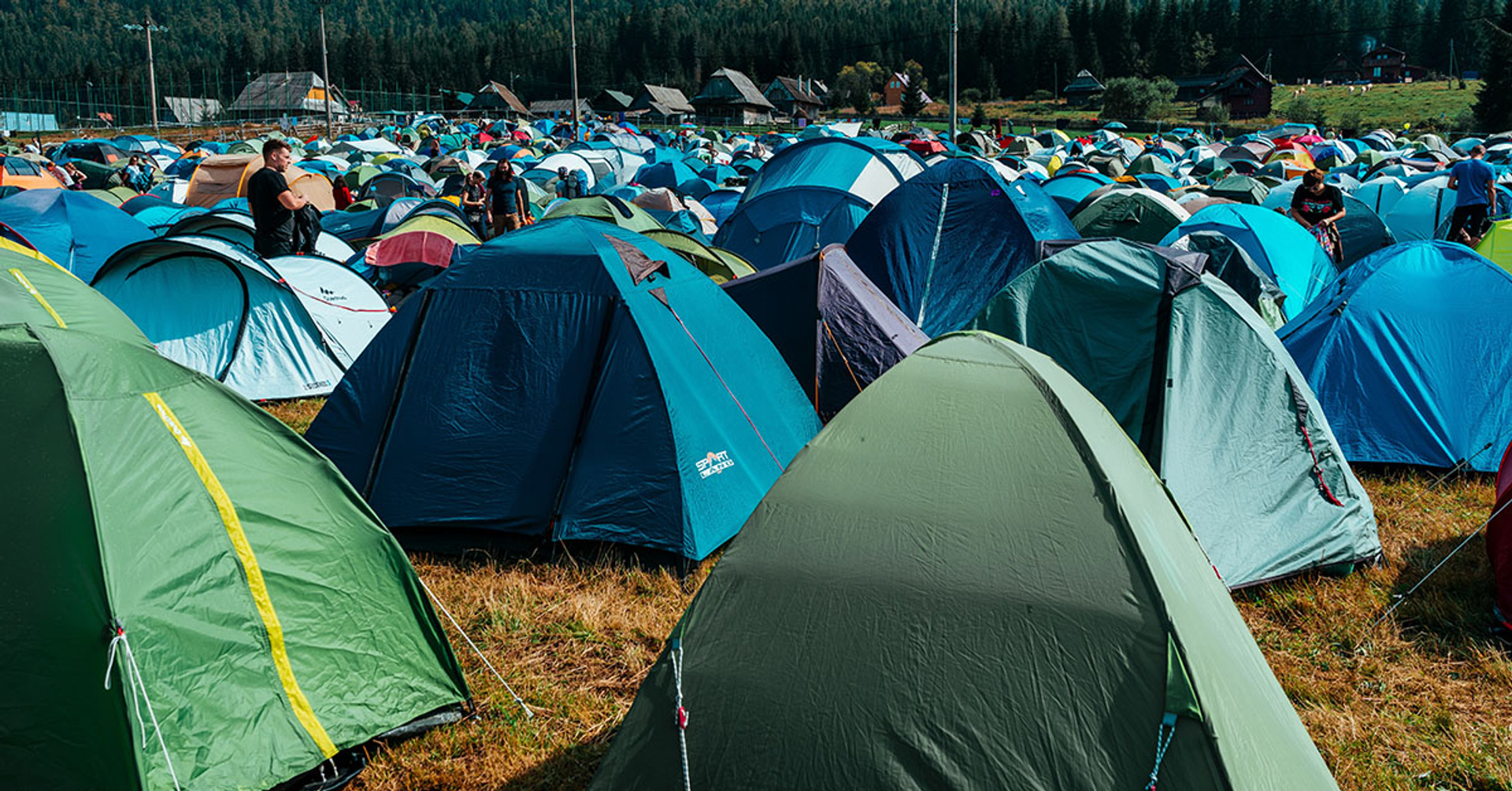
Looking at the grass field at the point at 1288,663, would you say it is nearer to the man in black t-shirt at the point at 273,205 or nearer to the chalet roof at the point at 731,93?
the man in black t-shirt at the point at 273,205

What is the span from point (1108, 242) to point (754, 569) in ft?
12.3

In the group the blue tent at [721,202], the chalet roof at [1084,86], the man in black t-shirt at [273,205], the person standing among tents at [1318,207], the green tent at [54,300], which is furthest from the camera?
the chalet roof at [1084,86]

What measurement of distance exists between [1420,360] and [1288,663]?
2985mm

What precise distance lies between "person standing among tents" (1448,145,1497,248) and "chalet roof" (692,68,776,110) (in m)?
82.7

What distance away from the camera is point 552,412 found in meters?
5.18

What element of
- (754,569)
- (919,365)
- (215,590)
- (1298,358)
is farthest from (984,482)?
(1298,358)

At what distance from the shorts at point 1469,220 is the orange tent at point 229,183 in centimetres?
2184

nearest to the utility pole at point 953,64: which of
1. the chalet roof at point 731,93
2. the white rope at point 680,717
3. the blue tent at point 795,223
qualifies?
the blue tent at point 795,223

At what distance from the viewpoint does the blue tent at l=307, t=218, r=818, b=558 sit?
5.07 m

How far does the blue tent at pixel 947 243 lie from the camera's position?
29.5ft

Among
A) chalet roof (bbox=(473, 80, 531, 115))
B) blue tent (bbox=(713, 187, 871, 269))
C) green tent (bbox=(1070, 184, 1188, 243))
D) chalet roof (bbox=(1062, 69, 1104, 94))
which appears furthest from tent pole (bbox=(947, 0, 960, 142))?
chalet roof (bbox=(473, 80, 531, 115))

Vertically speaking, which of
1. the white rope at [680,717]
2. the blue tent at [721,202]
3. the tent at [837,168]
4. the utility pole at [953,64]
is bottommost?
the white rope at [680,717]

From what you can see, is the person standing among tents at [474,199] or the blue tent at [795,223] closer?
the blue tent at [795,223]

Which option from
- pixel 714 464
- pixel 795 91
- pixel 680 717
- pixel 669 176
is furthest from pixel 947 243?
Result: pixel 795 91
